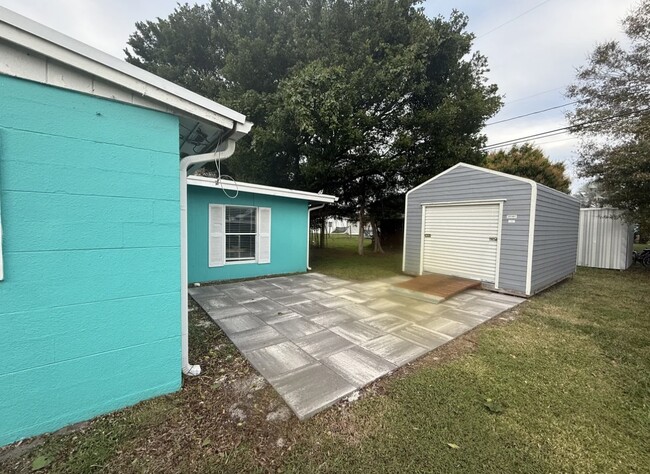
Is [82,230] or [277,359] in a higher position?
[82,230]

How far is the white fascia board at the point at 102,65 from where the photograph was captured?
1.55 metres

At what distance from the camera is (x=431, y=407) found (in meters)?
2.13

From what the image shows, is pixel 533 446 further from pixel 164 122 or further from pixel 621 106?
pixel 621 106

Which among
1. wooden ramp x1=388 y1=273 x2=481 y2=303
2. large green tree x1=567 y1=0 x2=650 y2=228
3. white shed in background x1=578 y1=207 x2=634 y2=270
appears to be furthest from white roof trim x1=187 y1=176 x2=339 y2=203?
white shed in background x1=578 y1=207 x2=634 y2=270

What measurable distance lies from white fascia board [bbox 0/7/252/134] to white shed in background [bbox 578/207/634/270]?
1378 cm

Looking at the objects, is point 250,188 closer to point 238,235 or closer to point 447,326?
point 238,235

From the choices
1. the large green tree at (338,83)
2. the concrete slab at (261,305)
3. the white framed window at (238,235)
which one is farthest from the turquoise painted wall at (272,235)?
the large green tree at (338,83)

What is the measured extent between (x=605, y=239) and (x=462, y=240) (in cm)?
820

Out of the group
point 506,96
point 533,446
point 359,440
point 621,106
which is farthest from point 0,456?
point 506,96

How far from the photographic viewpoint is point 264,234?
24.2 feet

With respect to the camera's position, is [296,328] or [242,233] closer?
[296,328]

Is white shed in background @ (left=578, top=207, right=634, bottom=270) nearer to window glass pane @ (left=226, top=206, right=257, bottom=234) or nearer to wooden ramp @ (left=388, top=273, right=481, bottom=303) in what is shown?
wooden ramp @ (left=388, top=273, right=481, bottom=303)

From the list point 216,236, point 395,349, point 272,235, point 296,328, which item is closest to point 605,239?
point 395,349

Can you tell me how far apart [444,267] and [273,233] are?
16.3ft
